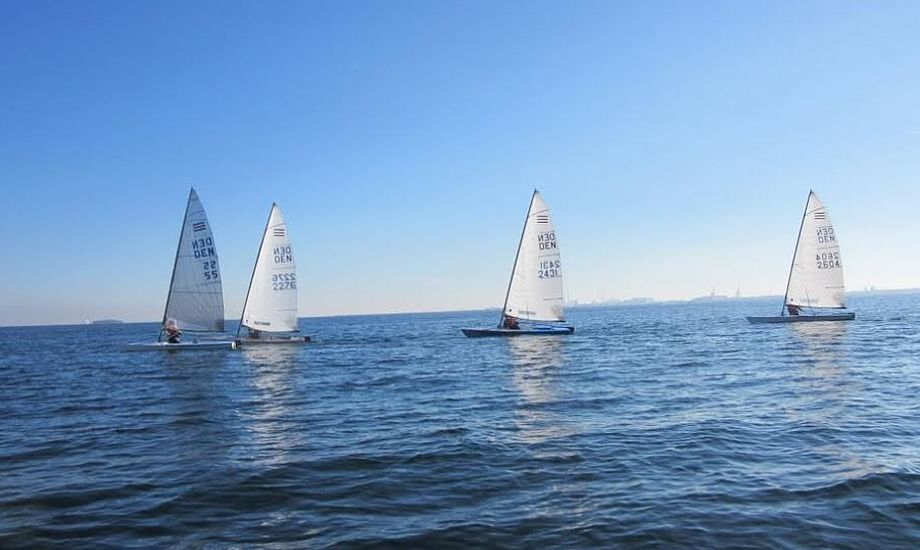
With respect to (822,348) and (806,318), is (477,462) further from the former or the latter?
(806,318)

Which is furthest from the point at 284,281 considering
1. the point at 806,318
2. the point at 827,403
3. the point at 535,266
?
the point at 806,318

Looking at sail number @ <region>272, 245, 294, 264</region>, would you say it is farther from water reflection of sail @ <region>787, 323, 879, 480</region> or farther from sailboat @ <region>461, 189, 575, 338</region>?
water reflection of sail @ <region>787, 323, 879, 480</region>

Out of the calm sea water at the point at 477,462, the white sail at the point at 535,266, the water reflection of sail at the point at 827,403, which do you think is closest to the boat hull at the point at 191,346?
the calm sea water at the point at 477,462

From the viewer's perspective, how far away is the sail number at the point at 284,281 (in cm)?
5331

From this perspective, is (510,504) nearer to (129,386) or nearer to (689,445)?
(689,445)

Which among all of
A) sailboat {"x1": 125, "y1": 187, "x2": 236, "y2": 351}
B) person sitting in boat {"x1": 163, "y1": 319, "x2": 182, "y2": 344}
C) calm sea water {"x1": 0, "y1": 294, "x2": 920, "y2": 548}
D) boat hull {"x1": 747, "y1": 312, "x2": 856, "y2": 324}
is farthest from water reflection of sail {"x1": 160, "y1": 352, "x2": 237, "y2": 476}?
boat hull {"x1": 747, "y1": 312, "x2": 856, "y2": 324}

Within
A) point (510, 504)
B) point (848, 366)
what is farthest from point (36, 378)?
point (848, 366)

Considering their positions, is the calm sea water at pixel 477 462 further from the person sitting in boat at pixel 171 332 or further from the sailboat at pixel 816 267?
the sailboat at pixel 816 267

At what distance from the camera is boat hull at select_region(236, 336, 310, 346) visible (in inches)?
2078

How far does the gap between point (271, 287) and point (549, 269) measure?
25.0 m

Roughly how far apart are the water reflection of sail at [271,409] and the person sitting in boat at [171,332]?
8.98 metres

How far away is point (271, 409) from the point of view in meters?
21.7

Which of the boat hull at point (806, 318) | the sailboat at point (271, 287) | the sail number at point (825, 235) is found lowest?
the boat hull at point (806, 318)

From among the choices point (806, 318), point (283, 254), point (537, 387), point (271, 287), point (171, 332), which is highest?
point (283, 254)
